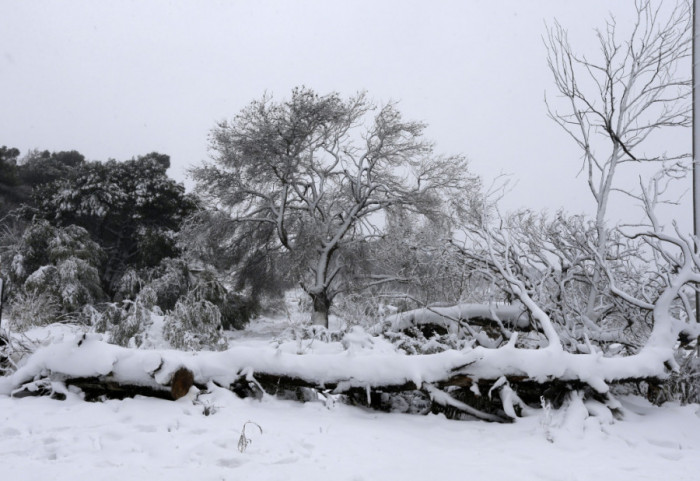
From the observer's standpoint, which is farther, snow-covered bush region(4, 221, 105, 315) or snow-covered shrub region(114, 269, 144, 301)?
snow-covered shrub region(114, 269, 144, 301)

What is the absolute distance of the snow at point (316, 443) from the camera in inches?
113

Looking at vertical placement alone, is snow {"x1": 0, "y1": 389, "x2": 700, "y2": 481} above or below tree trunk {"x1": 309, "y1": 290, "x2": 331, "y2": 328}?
below

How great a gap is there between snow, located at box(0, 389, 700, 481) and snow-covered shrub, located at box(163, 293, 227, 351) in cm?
412

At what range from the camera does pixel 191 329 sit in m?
8.92

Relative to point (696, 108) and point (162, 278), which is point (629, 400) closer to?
point (696, 108)

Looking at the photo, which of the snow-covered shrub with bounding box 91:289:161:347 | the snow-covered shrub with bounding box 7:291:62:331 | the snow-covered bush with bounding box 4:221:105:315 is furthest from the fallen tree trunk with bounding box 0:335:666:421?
the snow-covered bush with bounding box 4:221:105:315

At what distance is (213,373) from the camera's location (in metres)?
4.67

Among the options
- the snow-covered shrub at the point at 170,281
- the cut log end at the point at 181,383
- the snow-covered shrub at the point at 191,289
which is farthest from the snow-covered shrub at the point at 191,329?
the snow-covered shrub at the point at 170,281

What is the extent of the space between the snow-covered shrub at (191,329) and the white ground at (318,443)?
4.05 metres

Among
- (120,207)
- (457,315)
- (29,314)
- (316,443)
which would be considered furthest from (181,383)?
(120,207)

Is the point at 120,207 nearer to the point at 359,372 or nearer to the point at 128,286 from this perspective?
the point at 128,286

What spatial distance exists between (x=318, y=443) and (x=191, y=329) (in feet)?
20.0

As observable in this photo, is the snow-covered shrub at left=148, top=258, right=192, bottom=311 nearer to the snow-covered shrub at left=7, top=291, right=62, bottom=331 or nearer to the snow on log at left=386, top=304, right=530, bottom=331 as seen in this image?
the snow-covered shrub at left=7, top=291, right=62, bottom=331

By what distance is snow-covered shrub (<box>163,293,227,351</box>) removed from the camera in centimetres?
841
